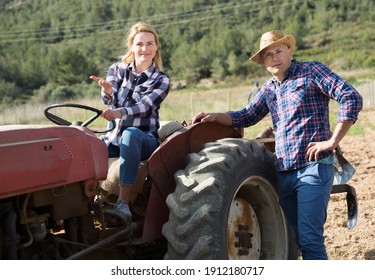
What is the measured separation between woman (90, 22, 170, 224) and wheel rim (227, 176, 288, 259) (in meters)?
0.71

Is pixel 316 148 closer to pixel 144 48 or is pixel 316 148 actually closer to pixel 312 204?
pixel 312 204

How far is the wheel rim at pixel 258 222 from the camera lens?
418 centimetres

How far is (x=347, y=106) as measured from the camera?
13.4ft

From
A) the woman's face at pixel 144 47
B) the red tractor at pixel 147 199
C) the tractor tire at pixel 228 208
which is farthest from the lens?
the woman's face at pixel 144 47

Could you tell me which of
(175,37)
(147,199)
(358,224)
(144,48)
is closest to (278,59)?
(144,48)

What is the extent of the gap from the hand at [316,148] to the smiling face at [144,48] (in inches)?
51.1

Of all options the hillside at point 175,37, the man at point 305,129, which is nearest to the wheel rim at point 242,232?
the man at point 305,129

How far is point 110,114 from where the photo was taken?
13.2ft

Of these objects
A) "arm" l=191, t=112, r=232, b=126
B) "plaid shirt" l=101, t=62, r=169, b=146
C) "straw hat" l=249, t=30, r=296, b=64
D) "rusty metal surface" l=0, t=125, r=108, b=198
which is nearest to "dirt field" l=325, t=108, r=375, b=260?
"arm" l=191, t=112, r=232, b=126

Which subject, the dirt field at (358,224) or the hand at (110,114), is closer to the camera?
the hand at (110,114)

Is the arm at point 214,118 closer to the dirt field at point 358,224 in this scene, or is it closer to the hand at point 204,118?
the hand at point 204,118
